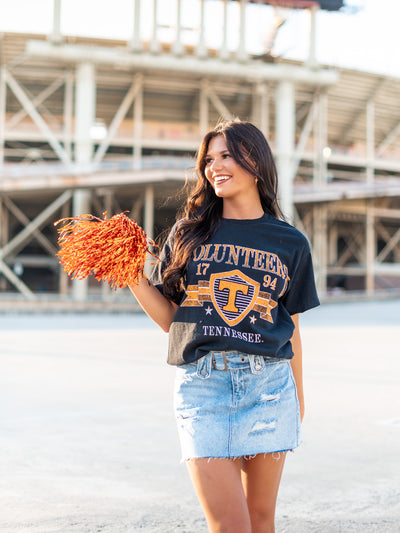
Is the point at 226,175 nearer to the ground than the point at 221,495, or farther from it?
farther from it

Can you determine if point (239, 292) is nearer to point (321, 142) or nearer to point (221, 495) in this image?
point (221, 495)

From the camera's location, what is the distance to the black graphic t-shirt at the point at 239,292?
Result: 2.15 m

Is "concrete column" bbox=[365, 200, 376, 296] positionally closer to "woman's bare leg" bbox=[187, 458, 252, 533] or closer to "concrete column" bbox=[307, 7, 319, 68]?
"concrete column" bbox=[307, 7, 319, 68]

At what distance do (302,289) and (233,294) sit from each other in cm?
37

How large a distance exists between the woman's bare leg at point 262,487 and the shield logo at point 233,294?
0.52 meters

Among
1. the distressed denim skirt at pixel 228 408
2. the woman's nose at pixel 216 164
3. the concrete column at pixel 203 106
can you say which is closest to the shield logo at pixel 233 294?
the distressed denim skirt at pixel 228 408

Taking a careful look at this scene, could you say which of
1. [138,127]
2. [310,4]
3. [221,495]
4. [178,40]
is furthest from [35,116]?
[221,495]

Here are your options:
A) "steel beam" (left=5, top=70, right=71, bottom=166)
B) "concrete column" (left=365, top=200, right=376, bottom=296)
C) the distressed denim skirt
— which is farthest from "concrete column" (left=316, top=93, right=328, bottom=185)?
the distressed denim skirt

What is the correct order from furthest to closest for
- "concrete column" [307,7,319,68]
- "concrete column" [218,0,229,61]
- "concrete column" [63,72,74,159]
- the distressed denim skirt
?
"concrete column" [307,7,319,68] < "concrete column" [63,72,74,159] < "concrete column" [218,0,229,61] < the distressed denim skirt

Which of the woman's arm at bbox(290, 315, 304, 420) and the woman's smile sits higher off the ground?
the woman's smile

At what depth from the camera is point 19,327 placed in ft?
54.0

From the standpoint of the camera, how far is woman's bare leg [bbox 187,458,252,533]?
1.97m

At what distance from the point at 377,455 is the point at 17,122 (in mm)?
34418

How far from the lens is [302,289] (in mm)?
2426
